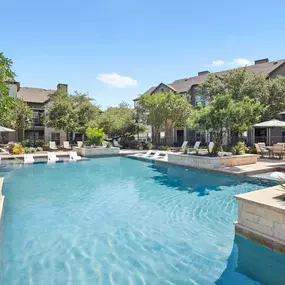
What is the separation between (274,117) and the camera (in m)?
20.7

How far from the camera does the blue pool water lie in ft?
12.7

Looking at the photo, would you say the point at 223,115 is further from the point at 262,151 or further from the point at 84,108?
the point at 84,108

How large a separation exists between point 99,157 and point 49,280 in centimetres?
1663

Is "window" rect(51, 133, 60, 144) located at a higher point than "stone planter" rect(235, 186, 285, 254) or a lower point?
higher

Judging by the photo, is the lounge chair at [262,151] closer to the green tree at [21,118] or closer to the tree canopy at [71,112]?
the tree canopy at [71,112]

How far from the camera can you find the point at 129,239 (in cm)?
514

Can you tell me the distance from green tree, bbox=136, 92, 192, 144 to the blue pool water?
13750mm

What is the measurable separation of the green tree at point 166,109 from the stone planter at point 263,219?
18.0 metres

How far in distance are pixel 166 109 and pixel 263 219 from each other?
18.6m

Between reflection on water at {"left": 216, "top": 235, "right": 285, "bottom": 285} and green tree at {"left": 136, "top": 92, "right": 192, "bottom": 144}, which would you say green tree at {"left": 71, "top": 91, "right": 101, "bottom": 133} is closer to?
green tree at {"left": 136, "top": 92, "right": 192, "bottom": 144}

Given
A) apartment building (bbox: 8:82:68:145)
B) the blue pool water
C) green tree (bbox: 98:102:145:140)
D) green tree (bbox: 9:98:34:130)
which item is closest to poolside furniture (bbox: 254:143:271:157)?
the blue pool water

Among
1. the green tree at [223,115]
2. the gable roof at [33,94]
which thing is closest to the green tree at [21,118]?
the gable roof at [33,94]

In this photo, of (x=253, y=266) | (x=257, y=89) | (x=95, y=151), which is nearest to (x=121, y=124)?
(x=95, y=151)

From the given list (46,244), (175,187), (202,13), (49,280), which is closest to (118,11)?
(202,13)
